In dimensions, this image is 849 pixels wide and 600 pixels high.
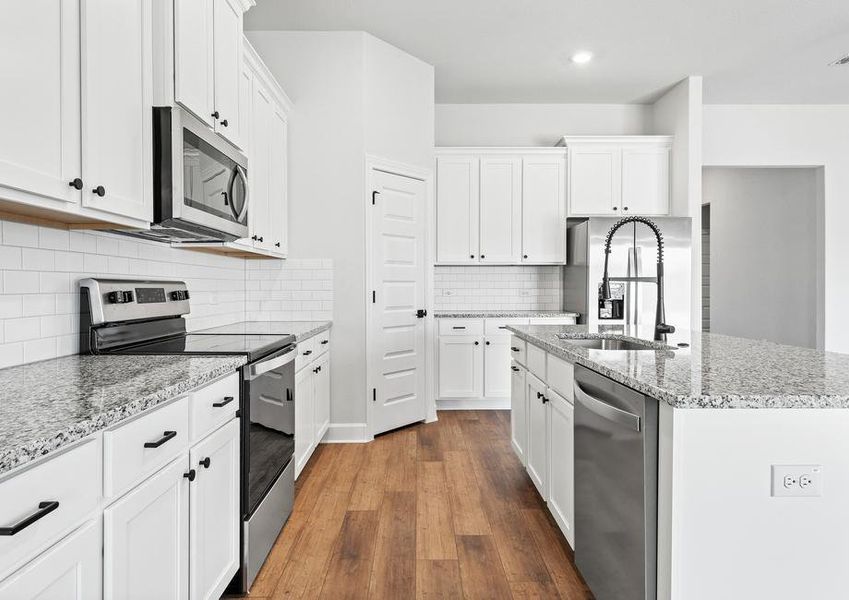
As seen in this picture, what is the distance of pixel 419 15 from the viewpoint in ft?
11.6

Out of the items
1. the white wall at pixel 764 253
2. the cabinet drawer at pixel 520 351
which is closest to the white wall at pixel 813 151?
the white wall at pixel 764 253

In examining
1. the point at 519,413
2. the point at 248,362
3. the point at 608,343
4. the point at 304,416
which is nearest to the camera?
the point at 248,362

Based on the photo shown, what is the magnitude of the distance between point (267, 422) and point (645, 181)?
427 centimetres

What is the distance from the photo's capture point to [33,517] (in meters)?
0.79

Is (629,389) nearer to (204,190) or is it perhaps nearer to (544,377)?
(544,377)

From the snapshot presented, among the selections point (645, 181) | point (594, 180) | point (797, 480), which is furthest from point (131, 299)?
point (645, 181)

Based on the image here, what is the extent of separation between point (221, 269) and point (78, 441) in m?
2.45

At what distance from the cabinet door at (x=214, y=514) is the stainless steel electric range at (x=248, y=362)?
0.27 feet

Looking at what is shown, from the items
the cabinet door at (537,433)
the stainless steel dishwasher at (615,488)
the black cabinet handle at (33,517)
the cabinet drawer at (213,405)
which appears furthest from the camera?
the cabinet door at (537,433)

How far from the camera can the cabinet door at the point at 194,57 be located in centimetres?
182

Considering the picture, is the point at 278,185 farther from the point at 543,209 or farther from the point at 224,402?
the point at 543,209

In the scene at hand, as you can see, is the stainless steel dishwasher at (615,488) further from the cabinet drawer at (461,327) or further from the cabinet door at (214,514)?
the cabinet drawer at (461,327)

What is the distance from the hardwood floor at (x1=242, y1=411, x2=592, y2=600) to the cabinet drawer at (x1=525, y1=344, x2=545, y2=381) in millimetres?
706

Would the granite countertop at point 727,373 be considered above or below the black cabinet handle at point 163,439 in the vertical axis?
above
